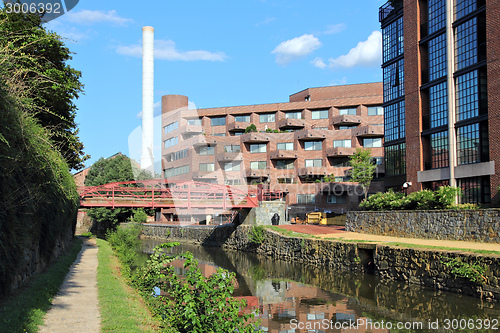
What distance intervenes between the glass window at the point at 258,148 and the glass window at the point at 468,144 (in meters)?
37.9

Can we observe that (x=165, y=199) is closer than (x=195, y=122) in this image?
Yes

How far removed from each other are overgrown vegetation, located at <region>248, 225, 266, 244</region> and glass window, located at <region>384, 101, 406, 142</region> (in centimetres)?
1466

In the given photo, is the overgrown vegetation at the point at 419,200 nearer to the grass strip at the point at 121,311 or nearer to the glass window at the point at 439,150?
the glass window at the point at 439,150

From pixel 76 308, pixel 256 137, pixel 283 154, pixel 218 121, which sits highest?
pixel 218 121

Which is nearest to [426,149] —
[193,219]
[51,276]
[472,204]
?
[472,204]

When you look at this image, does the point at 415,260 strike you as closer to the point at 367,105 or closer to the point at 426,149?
the point at 426,149

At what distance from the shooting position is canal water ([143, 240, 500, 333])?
14.3 meters

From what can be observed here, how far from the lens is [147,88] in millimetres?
71500

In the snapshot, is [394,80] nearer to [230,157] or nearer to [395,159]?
[395,159]

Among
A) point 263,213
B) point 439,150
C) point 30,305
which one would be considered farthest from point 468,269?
point 263,213

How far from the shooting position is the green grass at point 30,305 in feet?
29.2

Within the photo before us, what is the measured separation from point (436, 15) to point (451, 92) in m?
6.20

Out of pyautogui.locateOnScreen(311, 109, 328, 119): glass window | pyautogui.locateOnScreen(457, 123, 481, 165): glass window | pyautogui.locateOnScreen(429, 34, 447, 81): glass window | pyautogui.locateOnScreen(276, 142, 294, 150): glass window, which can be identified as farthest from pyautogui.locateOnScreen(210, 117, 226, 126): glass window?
pyautogui.locateOnScreen(457, 123, 481, 165): glass window

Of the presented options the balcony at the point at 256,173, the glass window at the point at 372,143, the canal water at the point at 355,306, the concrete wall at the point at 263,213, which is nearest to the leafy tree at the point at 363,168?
the glass window at the point at 372,143
